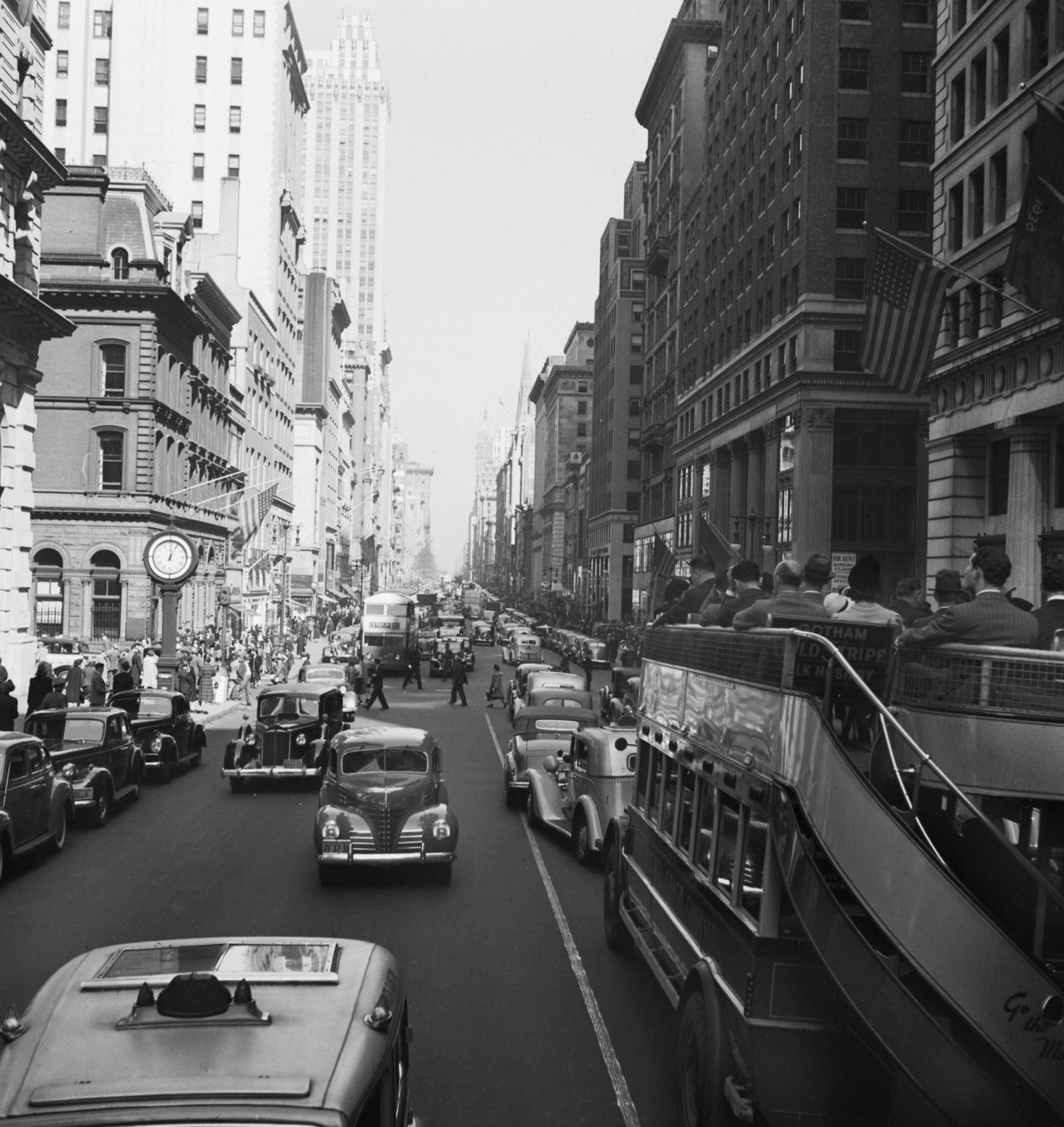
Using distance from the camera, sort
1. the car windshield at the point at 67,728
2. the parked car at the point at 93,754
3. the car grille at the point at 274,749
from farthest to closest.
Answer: the car grille at the point at 274,749 < the car windshield at the point at 67,728 < the parked car at the point at 93,754

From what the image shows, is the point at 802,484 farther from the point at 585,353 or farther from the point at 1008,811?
the point at 585,353

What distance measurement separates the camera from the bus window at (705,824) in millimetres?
7551

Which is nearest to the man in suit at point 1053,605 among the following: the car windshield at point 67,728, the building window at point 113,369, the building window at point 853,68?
the car windshield at point 67,728

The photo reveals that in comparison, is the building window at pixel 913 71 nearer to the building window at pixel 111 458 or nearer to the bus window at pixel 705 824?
the building window at pixel 111 458

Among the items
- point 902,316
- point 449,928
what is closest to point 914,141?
point 902,316

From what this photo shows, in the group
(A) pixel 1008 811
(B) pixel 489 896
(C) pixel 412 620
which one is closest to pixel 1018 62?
(B) pixel 489 896

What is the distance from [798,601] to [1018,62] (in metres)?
26.4

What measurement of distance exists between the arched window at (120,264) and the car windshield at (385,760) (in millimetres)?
43509

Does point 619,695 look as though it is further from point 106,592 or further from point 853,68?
point 853,68

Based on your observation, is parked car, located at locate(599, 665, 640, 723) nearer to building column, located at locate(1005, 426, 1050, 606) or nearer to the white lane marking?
building column, located at locate(1005, 426, 1050, 606)

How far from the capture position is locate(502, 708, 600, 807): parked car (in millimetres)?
19688

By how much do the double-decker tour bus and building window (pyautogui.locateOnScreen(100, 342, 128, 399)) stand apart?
50.5m

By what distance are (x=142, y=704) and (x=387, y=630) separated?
3321cm

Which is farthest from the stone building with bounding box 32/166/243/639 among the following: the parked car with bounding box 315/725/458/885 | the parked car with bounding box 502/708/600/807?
the parked car with bounding box 315/725/458/885
